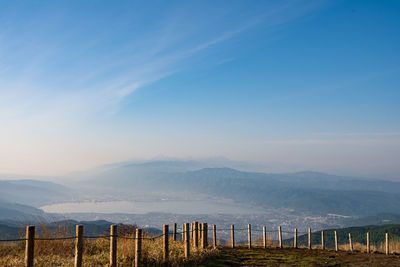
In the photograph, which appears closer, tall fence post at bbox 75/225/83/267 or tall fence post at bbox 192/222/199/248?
tall fence post at bbox 75/225/83/267

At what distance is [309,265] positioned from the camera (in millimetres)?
14547

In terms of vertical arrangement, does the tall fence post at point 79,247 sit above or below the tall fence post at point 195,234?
above

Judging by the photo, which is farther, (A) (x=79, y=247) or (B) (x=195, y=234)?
(B) (x=195, y=234)

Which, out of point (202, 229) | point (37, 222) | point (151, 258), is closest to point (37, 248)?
point (37, 222)

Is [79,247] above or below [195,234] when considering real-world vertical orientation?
above

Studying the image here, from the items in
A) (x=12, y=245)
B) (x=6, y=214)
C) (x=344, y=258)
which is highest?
(x=12, y=245)

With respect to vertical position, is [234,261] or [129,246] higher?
[129,246]

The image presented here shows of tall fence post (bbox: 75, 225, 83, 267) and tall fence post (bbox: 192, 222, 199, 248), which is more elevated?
tall fence post (bbox: 75, 225, 83, 267)

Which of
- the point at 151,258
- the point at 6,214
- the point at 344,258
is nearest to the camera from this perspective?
the point at 151,258

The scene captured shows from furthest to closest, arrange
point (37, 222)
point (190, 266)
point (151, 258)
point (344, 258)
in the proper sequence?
point (344, 258) → point (37, 222) → point (190, 266) → point (151, 258)

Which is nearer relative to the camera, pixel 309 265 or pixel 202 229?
pixel 309 265

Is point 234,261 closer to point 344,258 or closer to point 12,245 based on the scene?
point 344,258

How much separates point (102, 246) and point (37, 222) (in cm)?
298

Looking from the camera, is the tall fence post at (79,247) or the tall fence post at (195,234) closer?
the tall fence post at (79,247)
